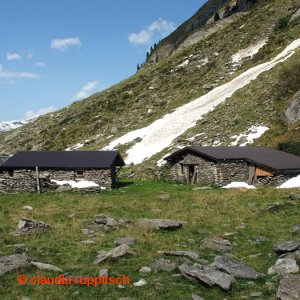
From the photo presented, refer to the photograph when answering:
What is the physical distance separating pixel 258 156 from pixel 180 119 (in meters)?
25.5

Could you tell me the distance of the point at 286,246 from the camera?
15.8 metres

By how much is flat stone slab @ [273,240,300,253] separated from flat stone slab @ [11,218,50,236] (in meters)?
10.6

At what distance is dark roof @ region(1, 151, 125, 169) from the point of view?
41.3 m

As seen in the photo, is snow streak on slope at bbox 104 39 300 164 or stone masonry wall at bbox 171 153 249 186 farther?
snow streak on slope at bbox 104 39 300 164

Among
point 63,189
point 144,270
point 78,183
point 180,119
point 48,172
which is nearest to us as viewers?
point 144,270

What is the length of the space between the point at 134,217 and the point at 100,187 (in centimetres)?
1682

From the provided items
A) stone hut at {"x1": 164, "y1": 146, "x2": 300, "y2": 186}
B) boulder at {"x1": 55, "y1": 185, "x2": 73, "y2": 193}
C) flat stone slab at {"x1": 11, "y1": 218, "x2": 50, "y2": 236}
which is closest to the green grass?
flat stone slab at {"x1": 11, "y1": 218, "x2": 50, "y2": 236}

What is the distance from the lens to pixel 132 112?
7906 cm

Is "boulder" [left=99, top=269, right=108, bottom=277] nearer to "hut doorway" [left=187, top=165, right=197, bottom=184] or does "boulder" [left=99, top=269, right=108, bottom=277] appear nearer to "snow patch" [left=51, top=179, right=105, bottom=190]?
"snow patch" [left=51, top=179, right=105, bottom=190]

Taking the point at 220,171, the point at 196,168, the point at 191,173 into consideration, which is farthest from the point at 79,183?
the point at 220,171

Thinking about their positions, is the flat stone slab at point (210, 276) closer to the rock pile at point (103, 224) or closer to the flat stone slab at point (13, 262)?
the flat stone slab at point (13, 262)

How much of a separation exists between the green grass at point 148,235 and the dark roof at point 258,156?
7.97m

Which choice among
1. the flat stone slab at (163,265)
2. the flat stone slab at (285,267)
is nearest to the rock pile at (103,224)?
the flat stone slab at (163,265)

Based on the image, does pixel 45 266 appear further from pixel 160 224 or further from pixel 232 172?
pixel 232 172
